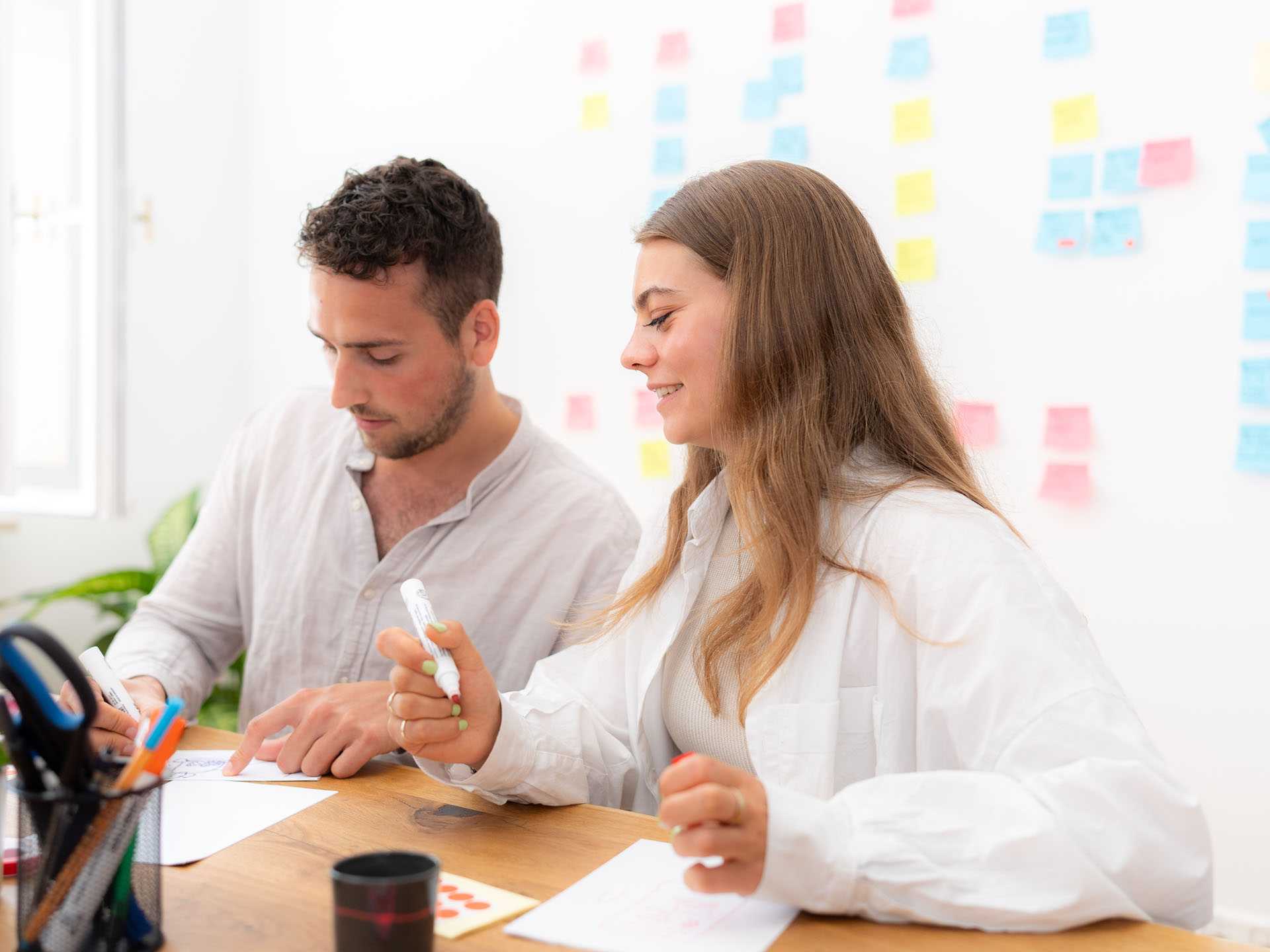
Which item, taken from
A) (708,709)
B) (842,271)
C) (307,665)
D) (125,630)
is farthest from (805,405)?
(125,630)

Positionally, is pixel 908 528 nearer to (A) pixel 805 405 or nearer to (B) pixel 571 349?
(A) pixel 805 405

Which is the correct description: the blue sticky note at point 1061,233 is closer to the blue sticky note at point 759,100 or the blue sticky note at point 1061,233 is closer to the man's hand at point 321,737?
the blue sticky note at point 759,100

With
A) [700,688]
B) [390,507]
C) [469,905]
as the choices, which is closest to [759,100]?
[390,507]

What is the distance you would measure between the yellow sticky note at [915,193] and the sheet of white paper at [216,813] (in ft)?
5.72

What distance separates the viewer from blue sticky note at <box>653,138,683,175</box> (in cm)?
268

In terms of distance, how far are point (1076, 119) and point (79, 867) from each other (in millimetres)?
2083

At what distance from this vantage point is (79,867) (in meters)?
0.72

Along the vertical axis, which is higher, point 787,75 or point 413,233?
point 787,75

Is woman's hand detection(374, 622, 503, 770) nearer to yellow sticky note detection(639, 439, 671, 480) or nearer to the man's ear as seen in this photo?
the man's ear

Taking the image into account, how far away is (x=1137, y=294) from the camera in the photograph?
2100 millimetres

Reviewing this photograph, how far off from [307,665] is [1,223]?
1598 millimetres

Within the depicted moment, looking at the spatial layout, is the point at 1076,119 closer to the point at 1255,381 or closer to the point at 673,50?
the point at 1255,381

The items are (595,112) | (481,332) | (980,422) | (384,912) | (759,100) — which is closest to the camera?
(384,912)

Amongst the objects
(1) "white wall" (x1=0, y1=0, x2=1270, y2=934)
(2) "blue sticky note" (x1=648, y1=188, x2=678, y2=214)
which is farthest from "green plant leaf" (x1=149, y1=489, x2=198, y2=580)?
(2) "blue sticky note" (x1=648, y1=188, x2=678, y2=214)
